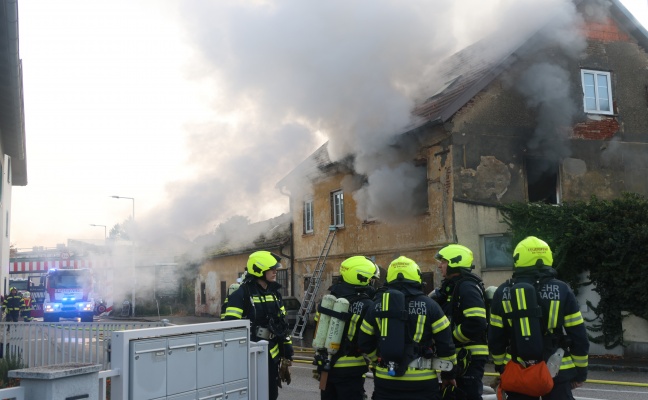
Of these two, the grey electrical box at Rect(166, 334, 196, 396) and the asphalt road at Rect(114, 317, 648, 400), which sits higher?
the grey electrical box at Rect(166, 334, 196, 396)

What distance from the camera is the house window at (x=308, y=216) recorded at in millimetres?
22141

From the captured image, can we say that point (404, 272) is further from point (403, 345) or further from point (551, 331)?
point (551, 331)

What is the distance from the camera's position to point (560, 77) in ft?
51.8

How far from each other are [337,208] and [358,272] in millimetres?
14821

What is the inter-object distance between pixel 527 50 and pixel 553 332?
12.6m

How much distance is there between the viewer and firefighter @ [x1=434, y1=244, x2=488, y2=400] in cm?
534

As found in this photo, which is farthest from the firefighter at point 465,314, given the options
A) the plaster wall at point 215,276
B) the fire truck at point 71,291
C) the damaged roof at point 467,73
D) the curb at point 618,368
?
the fire truck at point 71,291

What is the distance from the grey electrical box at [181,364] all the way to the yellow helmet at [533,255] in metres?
2.48

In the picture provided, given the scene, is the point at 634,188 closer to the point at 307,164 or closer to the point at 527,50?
the point at 527,50

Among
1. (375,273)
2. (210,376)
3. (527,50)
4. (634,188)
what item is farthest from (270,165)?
(210,376)

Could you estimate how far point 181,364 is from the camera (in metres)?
4.42

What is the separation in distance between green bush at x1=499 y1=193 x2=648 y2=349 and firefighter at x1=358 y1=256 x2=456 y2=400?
901 centimetres

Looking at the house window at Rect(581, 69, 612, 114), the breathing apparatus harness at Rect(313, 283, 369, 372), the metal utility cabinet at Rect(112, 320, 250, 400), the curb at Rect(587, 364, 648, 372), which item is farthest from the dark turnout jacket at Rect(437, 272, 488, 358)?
the house window at Rect(581, 69, 612, 114)

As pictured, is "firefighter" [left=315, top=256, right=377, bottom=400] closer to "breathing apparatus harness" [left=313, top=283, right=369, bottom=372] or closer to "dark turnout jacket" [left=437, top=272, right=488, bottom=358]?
"breathing apparatus harness" [left=313, top=283, right=369, bottom=372]
